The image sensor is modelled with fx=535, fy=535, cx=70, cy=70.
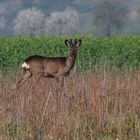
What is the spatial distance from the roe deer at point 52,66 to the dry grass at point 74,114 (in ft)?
14.1

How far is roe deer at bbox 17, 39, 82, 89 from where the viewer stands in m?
15.3

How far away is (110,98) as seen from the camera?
10289 mm

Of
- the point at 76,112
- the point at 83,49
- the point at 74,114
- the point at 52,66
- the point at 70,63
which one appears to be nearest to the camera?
the point at 74,114

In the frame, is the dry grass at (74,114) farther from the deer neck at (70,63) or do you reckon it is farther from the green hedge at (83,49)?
the green hedge at (83,49)

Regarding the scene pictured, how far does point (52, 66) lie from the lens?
16.0 metres

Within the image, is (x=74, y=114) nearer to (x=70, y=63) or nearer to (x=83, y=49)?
(x=70, y=63)

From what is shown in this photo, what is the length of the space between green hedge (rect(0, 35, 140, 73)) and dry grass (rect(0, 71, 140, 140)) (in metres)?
16.1

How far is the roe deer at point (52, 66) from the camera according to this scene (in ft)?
50.3

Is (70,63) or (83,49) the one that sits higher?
(83,49)

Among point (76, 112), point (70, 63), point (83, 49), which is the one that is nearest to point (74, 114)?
point (76, 112)

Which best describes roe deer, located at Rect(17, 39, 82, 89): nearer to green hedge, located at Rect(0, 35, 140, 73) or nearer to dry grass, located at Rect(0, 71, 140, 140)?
dry grass, located at Rect(0, 71, 140, 140)

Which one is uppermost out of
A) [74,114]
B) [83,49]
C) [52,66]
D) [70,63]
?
[83,49]

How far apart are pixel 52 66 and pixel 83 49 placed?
12.8 m

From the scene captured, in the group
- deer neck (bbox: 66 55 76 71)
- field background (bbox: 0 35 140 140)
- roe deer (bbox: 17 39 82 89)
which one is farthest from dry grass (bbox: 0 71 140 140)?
deer neck (bbox: 66 55 76 71)
